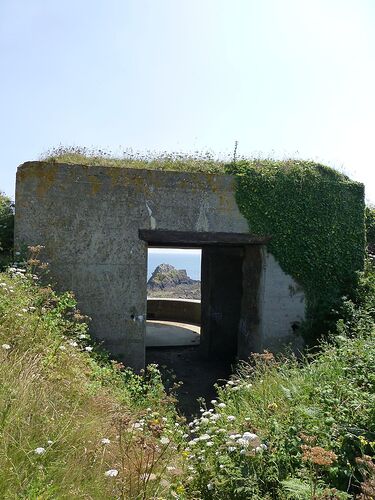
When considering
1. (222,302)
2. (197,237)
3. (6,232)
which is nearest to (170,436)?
(197,237)

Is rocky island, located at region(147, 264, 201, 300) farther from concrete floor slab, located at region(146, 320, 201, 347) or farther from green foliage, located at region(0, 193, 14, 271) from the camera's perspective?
green foliage, located at region(0, 193, 14, 271)

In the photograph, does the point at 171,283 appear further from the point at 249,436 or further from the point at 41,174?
the point at 249,436

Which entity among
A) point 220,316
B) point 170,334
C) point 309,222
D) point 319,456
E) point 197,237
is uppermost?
point 309,222

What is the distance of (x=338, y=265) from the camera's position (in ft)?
27.9

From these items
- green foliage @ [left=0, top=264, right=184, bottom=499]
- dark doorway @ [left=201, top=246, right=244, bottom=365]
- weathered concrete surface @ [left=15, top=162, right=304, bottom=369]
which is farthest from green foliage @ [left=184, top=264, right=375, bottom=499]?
dark doorway @ [left=201, top=246, right=244, bottom=365]

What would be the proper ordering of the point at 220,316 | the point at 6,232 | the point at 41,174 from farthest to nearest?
the point at 220,316
the point at 6,232
the point at 41,174

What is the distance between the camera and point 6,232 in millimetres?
7789

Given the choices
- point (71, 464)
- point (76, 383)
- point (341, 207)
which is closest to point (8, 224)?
point (76, 383)

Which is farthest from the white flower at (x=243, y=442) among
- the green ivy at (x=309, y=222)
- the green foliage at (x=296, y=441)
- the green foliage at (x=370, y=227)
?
the green foliage at (x=370, y=227)

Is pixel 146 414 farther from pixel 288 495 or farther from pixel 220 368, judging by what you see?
pixel 220 368

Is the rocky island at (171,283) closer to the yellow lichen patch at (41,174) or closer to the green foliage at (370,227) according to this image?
the green foliage at (370,227)

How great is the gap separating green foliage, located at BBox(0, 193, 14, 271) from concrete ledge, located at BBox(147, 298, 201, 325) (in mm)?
9532

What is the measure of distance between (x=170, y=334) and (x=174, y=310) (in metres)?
3.37

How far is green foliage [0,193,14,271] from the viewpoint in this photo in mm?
7200
